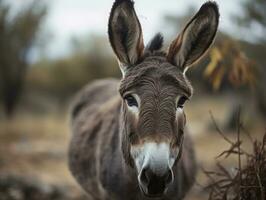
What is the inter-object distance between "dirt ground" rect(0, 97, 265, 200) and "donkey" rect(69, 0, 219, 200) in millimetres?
2601

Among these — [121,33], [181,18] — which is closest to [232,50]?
[121,33]

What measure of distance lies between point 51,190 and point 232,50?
14.1ft

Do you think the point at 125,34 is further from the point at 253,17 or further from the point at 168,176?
the point at 253,17

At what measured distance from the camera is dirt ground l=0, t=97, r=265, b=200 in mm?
8711

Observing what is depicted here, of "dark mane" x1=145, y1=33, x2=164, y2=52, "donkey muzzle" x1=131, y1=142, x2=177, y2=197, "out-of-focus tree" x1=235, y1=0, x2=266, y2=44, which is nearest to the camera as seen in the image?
"donkey muzzle" x1=131, y1=142, x2=177, y2=197

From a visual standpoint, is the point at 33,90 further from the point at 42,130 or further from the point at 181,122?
the point at 181,122

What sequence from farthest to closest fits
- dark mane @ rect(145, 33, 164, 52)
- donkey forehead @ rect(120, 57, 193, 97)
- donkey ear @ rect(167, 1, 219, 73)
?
dark mane @ rect(145, 33, 164, 52), donkey ear @ rect(167, 1, 219, 73), donkey forehead @ rect(120, 57, 193, 97)

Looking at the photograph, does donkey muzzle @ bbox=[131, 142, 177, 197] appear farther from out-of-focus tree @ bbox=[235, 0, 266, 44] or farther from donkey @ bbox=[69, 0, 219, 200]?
out-of-focus tree @ bbox=[235, 0, 266, 44]

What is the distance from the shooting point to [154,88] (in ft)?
10.5

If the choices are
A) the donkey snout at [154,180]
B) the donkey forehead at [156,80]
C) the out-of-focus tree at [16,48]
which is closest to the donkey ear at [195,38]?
the donkey forehead at [156,80]

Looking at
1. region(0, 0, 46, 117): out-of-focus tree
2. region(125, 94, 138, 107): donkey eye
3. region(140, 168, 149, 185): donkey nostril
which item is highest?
region(0, 0, 46, 117): out-of-focus tree

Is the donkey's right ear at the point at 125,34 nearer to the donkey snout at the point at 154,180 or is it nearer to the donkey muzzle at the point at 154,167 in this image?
the donkey muzzle at the point at 154,167

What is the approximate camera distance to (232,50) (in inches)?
180

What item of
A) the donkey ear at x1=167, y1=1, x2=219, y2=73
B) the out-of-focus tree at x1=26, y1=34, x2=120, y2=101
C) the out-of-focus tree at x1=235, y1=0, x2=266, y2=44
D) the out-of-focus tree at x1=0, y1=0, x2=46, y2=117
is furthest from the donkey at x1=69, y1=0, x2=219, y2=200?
the out-of-focus tree at x1=26, y1=34, x2=120, y2=101
